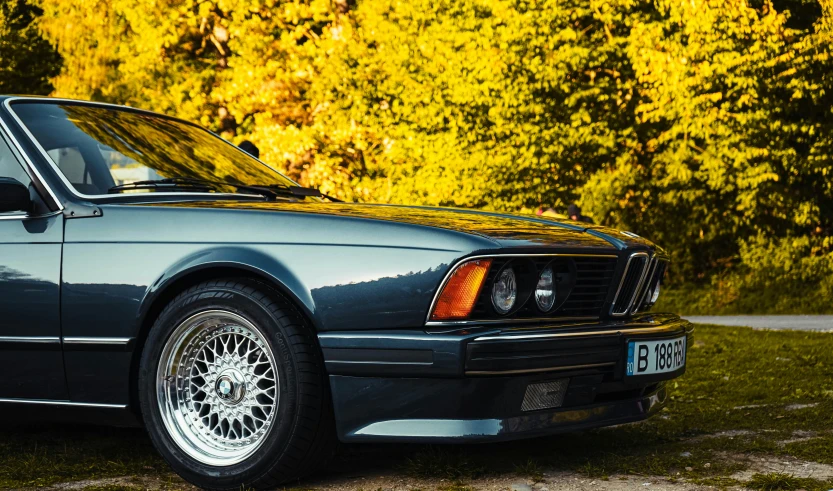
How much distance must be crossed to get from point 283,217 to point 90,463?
146 cm

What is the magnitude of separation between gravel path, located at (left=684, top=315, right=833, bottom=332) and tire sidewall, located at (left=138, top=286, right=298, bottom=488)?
36.7 feet

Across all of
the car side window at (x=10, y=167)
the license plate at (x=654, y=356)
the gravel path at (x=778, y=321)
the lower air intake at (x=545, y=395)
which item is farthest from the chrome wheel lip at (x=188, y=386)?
the gravel path at (x=778, y=321)

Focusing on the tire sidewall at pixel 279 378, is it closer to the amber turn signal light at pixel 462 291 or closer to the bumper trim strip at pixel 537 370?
the amber turn signal light at pixel 462 291

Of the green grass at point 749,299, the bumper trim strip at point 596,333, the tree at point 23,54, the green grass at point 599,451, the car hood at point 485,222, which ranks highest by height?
the tree at point 23,54

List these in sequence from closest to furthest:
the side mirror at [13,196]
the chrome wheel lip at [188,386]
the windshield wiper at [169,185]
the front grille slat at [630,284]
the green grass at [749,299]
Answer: the chrome wheel lip at [188,386] → the side mirror at [13,196] → the front grille slat at [630,284] → the windshield wiper at [169,185] → the green grass at [749,299]

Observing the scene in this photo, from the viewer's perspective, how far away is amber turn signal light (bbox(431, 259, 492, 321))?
4062mm

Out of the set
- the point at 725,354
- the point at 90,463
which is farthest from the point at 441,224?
the point at 725,354

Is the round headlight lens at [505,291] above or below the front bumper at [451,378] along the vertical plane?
above

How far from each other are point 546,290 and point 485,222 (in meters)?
0.37

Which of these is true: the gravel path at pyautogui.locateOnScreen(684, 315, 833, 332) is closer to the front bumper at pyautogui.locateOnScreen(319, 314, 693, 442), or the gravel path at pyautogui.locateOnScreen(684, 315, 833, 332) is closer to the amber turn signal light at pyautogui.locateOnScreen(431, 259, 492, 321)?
the front bumper at pyautogui.locateOnScreen(319, 314, 693, 442)

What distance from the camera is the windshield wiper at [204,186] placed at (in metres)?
4.92

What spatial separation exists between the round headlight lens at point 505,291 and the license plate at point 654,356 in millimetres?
571

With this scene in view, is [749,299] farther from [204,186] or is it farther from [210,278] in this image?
[210,278]

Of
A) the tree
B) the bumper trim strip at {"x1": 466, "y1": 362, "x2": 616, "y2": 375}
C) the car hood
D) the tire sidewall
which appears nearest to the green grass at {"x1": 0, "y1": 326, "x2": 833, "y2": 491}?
the tire sidewall
